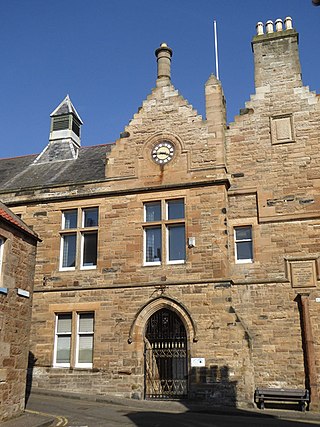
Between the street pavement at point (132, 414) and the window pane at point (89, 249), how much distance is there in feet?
15.6

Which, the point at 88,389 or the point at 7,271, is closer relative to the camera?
the point at 7,271

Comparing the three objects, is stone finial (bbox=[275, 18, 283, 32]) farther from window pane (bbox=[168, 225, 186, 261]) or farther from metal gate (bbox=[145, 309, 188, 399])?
metal gate (bbox=[145, 309, 188, 399])

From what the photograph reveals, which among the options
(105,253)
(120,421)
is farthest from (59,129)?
Result: (120,421)

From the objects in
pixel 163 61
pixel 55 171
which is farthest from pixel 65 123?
pixel 163 61

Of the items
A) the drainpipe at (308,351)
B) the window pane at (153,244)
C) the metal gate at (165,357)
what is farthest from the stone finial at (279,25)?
the metal gate at (165,357)

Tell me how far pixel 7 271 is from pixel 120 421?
4704 mm

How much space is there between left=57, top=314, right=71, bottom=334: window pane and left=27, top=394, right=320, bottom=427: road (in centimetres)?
283

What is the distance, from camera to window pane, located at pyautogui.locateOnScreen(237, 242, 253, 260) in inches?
693

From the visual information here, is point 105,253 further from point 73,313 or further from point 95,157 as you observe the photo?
point 95,157

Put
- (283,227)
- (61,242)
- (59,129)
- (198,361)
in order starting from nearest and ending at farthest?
1. (198,361)
2. (283,227)
3. (61,242)
4. (59,129)

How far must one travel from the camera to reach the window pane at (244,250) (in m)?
17.6

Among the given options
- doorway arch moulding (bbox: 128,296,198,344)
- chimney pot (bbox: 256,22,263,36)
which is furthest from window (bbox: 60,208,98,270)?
chimney pot (bbox: 256,22,263,36)

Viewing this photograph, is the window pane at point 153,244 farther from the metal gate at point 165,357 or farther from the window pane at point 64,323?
the window pane at point 64,323

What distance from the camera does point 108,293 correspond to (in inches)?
693
